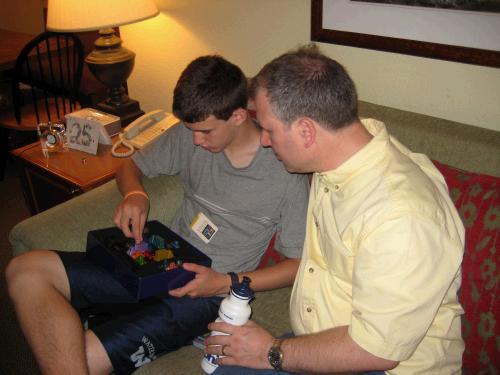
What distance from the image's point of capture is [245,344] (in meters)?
1.20

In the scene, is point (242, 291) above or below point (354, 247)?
below

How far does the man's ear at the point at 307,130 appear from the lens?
1069 millimetres

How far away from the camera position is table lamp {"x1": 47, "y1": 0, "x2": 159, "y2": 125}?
1.96 meters

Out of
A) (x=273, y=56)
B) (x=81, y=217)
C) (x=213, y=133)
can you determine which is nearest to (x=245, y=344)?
(x=213, y=133)

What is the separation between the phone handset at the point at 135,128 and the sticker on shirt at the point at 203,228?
0.67 meters

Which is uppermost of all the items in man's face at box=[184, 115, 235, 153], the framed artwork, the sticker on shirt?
the framed artwork

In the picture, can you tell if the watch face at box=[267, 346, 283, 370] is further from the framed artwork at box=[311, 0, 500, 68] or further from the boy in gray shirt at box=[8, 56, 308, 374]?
the framed artwork at box=[311, 0, 500, 68]

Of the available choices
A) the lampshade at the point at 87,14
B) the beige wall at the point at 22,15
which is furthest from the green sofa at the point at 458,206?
the beige wall at the point at 22,15

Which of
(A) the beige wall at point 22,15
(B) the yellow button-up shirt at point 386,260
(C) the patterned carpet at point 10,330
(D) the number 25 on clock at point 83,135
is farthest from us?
(A) the beige wall at point 22,15

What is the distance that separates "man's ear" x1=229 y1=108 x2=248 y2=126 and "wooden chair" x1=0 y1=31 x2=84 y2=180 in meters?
1.65

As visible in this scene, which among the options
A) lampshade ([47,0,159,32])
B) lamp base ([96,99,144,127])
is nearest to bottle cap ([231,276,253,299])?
lampshade ([47,0,159,32])

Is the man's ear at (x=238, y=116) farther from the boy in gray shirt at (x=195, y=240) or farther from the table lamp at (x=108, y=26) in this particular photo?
the table lamp at (x=108, y=26)

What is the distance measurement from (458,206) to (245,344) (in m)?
0.71

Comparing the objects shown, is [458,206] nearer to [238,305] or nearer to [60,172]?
[238,305]
